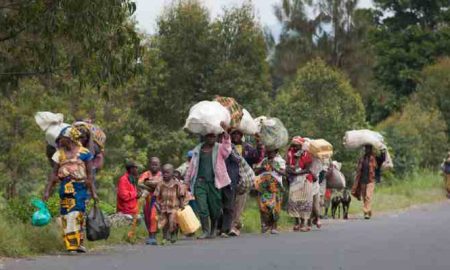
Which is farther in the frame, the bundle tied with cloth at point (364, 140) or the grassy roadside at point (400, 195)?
the bundle tied with cloth at point (364, 140)

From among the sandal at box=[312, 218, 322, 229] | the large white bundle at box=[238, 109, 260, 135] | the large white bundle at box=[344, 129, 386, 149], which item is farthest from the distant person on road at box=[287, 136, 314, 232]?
the large white bundle at box=[344, 129, 386, 149]

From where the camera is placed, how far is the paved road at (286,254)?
12.8m

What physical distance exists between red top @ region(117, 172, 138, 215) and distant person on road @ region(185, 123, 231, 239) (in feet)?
3.58

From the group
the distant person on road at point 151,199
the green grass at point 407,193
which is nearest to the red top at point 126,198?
the distant person on road at point 151,199

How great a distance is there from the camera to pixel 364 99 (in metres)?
69.1

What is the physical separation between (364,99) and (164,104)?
27.4 metres

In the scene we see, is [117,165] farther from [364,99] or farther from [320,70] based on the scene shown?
[364,99]

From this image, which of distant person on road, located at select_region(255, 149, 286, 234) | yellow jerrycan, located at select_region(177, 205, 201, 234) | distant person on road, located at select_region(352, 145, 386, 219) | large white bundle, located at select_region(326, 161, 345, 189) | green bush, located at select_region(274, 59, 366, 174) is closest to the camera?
yellow jerrycan, located at select_region(177, 205, 201, 234)

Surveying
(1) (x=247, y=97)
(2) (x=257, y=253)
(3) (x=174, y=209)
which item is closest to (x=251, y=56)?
(1) (x=247, y=97)

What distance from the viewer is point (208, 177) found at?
18766mm

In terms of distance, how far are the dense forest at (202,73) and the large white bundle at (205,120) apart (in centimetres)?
138

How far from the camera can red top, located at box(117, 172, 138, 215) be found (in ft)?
63.1

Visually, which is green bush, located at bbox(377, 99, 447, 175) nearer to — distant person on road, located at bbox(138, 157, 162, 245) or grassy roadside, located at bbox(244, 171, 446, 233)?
grassy roadside, located at bbox(244, 171, 446, 233)

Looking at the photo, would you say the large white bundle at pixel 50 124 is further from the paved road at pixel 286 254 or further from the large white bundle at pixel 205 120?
the paved road at pixel 286 254
